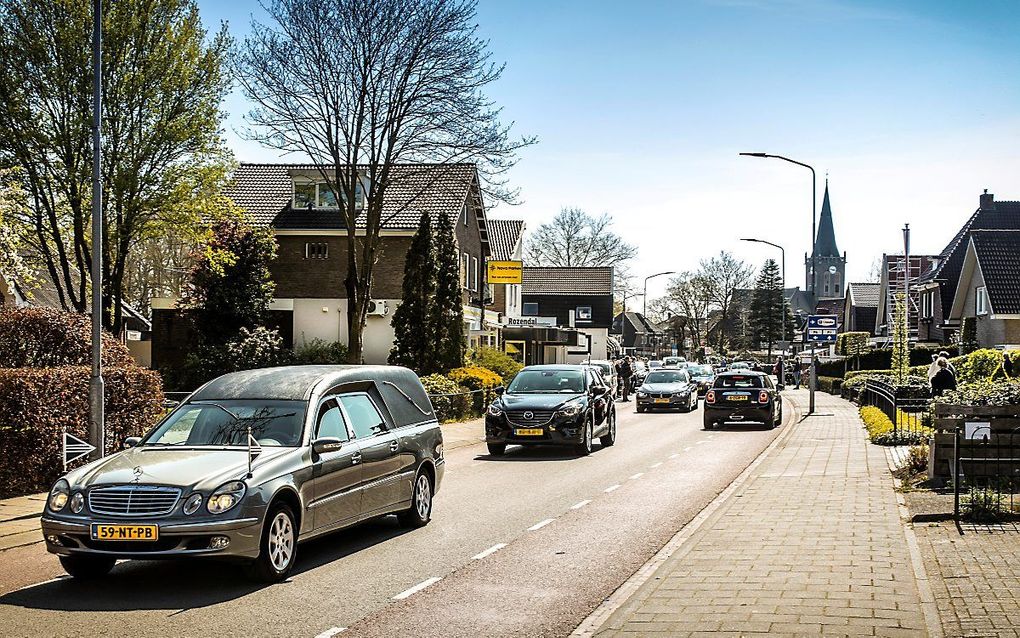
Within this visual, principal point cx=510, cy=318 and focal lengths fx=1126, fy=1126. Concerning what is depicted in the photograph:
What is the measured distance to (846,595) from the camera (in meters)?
7.96

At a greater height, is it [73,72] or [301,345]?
[73,72]

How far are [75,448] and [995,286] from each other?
49.8m

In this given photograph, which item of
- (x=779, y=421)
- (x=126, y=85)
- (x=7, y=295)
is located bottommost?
(x=779, y=421)

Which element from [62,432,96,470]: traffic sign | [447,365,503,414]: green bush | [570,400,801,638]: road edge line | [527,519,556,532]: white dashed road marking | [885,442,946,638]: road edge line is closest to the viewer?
[885,442,946,638]: road edge line

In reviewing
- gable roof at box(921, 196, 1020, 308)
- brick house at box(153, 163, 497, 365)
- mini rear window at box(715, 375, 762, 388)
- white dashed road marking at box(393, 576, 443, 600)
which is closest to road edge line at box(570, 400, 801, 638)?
white dashed road marking at box(393, 576, 443, 600)

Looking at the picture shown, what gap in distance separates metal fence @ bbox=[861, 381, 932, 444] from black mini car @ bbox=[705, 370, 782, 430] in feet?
10.0

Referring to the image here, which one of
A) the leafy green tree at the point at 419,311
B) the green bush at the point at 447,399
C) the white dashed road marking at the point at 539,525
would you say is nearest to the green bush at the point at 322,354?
the leafy green tree at the point at 419,311

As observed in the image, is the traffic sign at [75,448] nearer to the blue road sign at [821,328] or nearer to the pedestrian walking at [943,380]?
the pedestrian walking at [943,380]

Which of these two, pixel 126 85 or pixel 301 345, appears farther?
pixel 301 345

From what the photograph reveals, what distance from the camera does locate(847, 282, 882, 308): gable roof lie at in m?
98.1

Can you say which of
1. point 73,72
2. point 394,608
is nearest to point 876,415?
point 73,72

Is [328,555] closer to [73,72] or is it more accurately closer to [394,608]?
[394,608]

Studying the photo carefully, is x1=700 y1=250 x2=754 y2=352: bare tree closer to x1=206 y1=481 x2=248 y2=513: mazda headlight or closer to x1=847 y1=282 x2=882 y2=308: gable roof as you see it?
x1=847 y1=282 x2=882 y2=308: gable roof

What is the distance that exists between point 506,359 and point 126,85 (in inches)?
835
